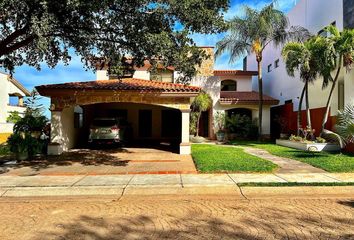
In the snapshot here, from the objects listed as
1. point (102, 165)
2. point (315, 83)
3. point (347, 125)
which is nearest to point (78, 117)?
point (102, 165)

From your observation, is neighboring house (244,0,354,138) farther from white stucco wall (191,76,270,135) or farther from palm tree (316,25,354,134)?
white stucco wall (191,76,270,135)

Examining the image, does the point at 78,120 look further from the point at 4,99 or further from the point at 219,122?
the point at 4,99

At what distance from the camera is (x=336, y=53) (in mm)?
15469

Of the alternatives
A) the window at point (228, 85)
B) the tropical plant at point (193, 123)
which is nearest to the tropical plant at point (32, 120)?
the tropical plant at point (193, 123)

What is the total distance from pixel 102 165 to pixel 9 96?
33.3 meters

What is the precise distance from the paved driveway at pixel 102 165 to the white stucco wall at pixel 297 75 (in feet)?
28.5

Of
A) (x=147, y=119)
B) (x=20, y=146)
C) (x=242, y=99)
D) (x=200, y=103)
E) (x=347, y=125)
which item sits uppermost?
(x=242, y=99)

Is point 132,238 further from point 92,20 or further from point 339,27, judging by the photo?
point 339,27

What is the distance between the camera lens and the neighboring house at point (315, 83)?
1603cm

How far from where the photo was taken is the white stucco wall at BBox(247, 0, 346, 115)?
1784 centimetres

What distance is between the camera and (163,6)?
1012 cm

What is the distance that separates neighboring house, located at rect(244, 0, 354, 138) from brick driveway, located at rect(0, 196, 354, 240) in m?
10.2

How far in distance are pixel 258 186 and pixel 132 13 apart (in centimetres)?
623

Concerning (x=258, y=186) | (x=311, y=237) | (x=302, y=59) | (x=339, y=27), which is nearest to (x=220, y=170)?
(x=258, y=186)
